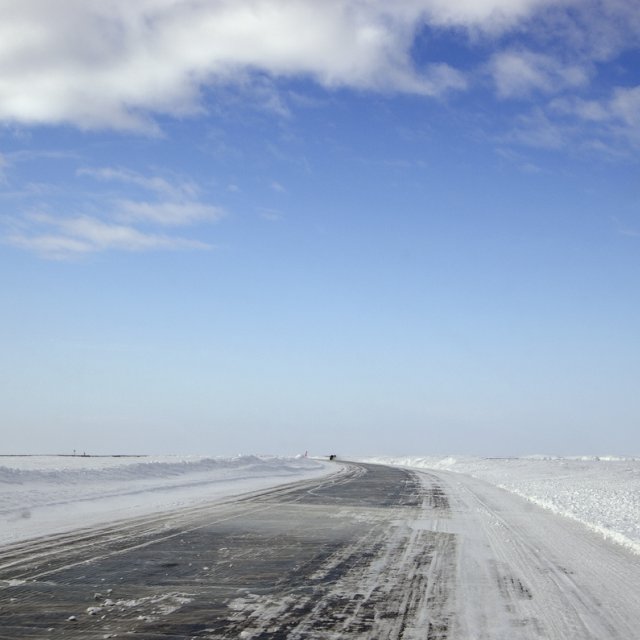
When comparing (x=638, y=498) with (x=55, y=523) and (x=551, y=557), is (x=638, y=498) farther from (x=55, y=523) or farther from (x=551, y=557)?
(x=55, y=523)

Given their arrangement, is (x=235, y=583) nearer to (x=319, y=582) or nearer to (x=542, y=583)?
(x=319, y=582)

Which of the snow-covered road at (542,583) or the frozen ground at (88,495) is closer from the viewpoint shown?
the snow-covered road at (542,583)

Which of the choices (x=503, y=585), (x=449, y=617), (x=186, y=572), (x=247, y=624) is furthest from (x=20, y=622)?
(x=503, y=585)

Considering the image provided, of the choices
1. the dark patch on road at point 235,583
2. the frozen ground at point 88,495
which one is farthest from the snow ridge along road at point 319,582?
the frozen ground at point 88,495

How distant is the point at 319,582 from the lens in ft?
22.6

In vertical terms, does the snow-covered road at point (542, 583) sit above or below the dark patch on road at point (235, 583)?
below

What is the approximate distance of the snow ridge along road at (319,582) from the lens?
5234mm

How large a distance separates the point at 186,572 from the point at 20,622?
2.36 metres

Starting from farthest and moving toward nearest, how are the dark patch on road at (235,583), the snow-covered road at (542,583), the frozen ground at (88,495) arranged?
the frozen ground at (88,495) < the snow-covered road at (542,583) < the dark patch on road at (235,583)

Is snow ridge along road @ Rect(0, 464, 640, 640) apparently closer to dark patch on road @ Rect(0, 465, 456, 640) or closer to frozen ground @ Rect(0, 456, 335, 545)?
dark patch on road @ Rect(0, 465, 456, 640)

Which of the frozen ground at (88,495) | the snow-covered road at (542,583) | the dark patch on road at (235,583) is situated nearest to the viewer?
the dark patch on road at (235,583)

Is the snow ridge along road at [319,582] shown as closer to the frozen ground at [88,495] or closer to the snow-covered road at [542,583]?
the snow-covered road at [542,583]

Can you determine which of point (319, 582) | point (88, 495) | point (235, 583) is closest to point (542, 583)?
point (319, 582)

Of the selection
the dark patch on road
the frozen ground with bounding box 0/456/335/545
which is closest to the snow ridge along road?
the dark patch on road
